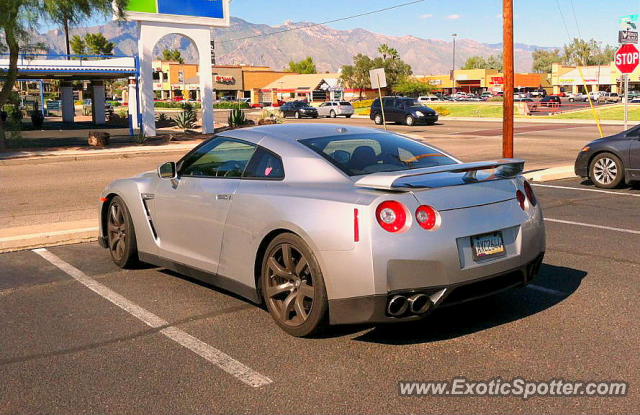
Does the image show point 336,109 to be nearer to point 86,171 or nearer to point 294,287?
point 86,171

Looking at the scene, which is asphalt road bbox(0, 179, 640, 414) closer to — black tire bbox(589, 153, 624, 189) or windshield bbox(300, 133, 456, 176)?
windshield bbox(300, 133, 456, 176)

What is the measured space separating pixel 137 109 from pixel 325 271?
29.0 metres

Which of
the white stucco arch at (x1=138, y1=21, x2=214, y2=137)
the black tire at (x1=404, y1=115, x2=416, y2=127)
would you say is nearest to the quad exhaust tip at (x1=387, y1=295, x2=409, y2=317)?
the white stucco arch at (x1=138, y1=21, x2=214, y2=137)

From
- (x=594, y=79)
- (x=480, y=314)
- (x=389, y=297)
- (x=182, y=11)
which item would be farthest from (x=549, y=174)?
(x=594, y=79)

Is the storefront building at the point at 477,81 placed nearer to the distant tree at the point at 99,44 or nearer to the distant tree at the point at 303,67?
the distant tree at the point at 303,67

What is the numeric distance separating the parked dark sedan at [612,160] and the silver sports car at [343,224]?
8.11m

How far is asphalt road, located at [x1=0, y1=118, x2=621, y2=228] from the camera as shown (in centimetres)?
1088

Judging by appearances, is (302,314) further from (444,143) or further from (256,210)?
(444,143)

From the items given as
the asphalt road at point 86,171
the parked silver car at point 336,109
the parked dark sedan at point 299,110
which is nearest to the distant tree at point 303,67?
the parked silver car at point 336,109

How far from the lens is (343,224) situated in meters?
4.48

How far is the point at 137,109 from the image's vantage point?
104ft

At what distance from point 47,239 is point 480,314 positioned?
5.42 m

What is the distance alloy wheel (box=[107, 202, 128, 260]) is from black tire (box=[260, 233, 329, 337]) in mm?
2362

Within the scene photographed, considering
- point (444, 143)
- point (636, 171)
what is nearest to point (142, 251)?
point (636, 171)
